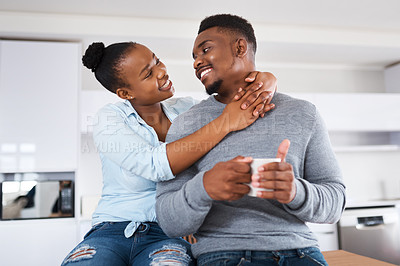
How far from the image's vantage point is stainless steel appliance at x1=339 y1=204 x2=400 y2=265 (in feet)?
11.5

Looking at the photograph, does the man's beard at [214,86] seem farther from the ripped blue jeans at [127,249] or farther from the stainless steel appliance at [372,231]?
the stainless steel appliance at [372,231]

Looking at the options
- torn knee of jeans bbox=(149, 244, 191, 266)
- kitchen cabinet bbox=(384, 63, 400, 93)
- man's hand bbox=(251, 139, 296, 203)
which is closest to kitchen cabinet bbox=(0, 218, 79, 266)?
torn knee of jeans bbox=(149, 244, 191, 266)

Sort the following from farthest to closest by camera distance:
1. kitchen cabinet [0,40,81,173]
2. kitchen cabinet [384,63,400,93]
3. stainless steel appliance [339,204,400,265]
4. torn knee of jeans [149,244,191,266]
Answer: kitchen cabinet [384,63,400,93] < stainless steel appliance [339,204,400,265] < kitchen cabinet [0,40,81,173] < torn knee of jeans [149,244,191,266]

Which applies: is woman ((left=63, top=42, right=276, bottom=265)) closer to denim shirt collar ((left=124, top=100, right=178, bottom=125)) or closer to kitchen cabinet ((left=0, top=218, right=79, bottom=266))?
denim shirt collar ((left=124, top=100, right=178, bottom=125))

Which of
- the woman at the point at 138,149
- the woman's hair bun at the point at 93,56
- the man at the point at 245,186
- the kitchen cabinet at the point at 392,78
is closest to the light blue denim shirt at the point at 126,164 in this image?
the woman at the point at 138,149

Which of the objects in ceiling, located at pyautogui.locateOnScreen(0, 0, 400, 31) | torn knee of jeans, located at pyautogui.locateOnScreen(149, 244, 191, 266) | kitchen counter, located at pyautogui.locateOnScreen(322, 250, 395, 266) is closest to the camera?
torn knee of jeans, located at pyautogui.locateOnScreen(149, 244, 191, 266)

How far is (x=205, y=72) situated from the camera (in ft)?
4.22

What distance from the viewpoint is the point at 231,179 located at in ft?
2.95

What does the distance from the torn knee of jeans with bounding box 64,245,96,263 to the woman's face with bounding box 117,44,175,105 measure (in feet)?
2.15

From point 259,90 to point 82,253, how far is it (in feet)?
2.67

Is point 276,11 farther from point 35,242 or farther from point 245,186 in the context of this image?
point 35,242

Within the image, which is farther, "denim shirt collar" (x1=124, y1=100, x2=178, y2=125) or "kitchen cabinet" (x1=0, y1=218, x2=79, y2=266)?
"kitchen cabinet" (x1=0, y1=218, x2=79, y2=266)

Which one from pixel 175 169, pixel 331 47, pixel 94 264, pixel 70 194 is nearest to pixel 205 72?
pixel 175 169

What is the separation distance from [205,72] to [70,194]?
2378 mm
